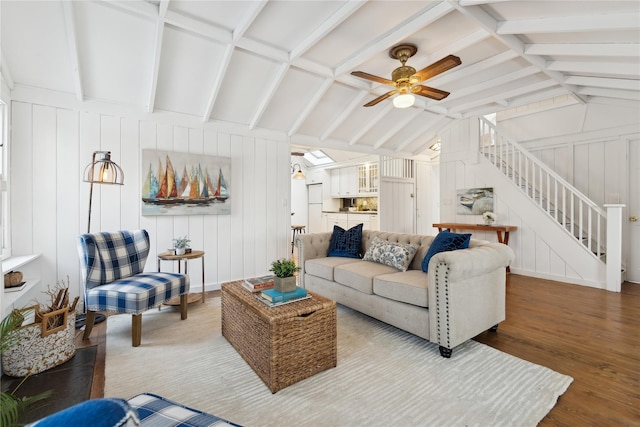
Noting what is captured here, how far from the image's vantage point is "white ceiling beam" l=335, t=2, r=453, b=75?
2.64m

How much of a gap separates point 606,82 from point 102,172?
596cm

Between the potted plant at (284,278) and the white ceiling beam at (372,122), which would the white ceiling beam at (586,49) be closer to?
the white ceiling beam at (372,122)

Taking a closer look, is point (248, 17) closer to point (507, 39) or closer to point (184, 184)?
point (184, 184)

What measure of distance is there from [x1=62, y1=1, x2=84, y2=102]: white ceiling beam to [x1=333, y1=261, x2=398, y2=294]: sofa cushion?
10.9 feet

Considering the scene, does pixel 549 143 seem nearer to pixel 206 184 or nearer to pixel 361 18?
pixel 361 18

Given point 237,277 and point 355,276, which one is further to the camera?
point 237,277

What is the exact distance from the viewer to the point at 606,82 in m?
3.66

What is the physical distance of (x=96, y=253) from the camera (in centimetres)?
265

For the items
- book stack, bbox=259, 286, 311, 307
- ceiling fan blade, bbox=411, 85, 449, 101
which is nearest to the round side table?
book stack, bbox=259, 286, 311, 307

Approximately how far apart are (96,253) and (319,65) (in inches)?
123

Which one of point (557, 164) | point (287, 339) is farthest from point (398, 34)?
point (557, 164)

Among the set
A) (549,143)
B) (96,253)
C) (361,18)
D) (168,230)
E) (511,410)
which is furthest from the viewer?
(549,143)

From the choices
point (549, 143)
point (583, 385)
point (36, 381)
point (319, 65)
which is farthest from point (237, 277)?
point (549, 143)

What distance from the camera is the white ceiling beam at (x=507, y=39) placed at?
2674 millimetres
